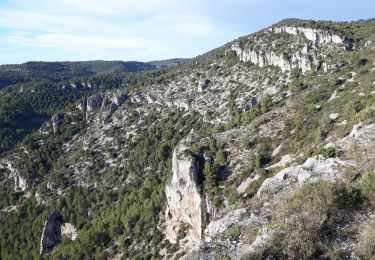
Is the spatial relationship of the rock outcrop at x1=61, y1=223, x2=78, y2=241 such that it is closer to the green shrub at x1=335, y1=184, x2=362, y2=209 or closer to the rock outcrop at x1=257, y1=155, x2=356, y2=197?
the rock outcrop at x1=257, y1=155, x2=356, y2=197

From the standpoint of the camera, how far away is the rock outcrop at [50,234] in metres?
71.5

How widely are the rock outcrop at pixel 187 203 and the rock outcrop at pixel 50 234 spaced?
3667 cm

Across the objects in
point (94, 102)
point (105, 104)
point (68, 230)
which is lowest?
point (68, 230)

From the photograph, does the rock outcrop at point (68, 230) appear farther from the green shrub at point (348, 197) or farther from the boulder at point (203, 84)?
the green shrub at point (348, 197)

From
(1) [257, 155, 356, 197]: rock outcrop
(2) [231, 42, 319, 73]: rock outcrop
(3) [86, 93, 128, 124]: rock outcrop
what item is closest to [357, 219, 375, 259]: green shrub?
(1) [257, 155, 356, 197]: rock outcrop

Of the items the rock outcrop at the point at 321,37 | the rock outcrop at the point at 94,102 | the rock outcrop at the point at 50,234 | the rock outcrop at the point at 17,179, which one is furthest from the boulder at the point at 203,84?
the rock outcrop at the point at 17,179

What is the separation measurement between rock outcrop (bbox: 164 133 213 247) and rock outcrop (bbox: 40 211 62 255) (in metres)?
36.7

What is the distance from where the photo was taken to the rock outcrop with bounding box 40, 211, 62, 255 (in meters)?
71.5

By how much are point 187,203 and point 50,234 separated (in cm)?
4383

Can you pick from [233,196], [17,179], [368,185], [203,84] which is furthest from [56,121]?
[368,185]

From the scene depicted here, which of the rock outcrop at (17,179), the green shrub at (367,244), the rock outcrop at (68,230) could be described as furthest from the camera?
the rock outcrop at (17,179)

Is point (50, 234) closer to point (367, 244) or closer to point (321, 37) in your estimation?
point (367, 244)

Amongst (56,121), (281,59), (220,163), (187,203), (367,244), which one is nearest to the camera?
(367,244)

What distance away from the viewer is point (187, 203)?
4147 centimetres
